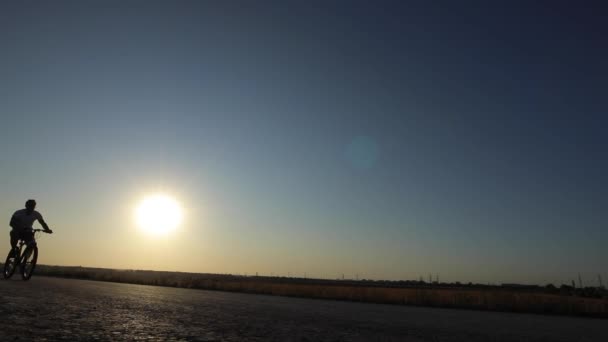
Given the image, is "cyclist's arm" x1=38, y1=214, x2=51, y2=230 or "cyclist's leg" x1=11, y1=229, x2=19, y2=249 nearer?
"cyclist's leg" x1=11, y1=229, x2=19, y2=249

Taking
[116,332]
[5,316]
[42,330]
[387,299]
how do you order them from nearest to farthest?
[42,330]
[116,332]
[5,316]
[387,299]

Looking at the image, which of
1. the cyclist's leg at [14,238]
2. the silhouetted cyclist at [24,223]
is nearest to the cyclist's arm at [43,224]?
the silhouetted cyclist at [24,223]

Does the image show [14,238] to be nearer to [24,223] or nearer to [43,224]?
[24,223]

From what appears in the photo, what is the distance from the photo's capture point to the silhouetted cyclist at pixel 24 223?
44.6 ft

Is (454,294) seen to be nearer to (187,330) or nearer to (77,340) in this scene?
(187,330)

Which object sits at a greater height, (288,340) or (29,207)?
(29,207)

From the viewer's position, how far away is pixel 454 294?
2414cm

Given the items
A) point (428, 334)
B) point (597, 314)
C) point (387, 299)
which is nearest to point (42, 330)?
point (428, 334)

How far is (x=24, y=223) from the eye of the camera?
13.7m

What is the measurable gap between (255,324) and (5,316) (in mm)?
3298

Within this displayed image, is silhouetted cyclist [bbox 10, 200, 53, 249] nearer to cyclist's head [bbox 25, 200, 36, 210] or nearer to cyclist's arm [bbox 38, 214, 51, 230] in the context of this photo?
cyclist's head [bbox 25, 200, 36, 210]

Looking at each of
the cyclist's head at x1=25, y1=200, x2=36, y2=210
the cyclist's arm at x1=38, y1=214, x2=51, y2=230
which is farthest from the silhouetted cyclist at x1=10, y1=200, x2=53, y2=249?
the cyclist's arm at x1=38, y1=214, x2=51, y2=230

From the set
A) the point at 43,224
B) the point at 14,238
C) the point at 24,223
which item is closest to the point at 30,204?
the point at 24,223

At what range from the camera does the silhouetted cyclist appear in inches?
535
